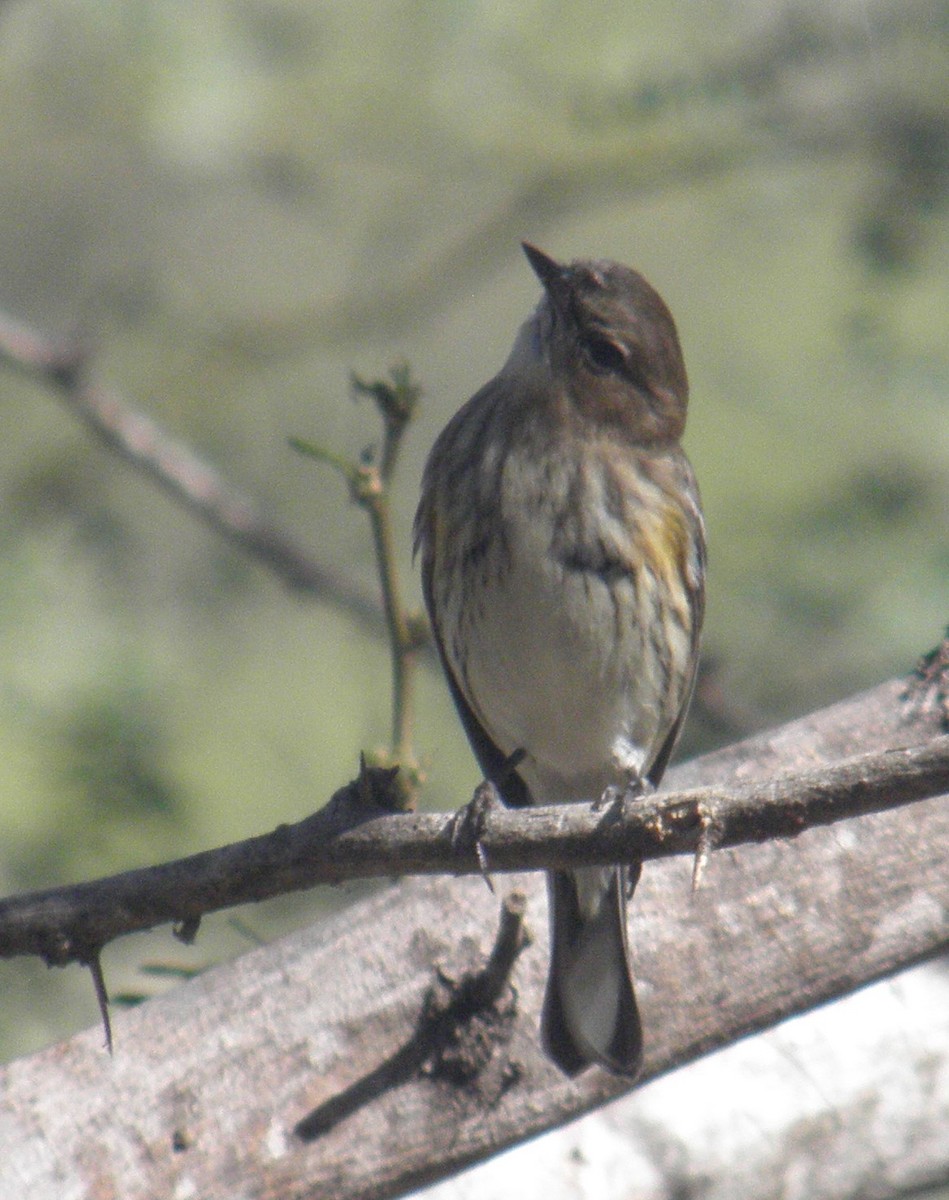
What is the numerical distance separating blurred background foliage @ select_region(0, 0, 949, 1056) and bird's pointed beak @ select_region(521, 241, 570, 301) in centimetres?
119

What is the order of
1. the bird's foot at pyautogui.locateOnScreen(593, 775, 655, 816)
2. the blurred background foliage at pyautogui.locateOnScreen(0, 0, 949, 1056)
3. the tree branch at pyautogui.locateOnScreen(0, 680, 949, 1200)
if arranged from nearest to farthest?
the bird's foot at pyautogui.locateOnScreen(593, 775, 655, 816)
the tree branch at pyautogui.locateOnScreen(0, 680, 949, 1200)
the blurred background foliage at pyautogui.locateOnScreen(0, 0, 949, 1056)

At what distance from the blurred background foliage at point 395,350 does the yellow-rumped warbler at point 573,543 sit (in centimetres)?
63

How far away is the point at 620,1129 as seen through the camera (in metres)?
3.64

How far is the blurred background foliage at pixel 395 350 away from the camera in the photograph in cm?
514

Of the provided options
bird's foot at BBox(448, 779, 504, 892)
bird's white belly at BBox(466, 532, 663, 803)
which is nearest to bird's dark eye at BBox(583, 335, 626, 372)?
bird's white belly at BBox(466, 532, 663, 803)

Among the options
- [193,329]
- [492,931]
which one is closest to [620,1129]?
[492,931]

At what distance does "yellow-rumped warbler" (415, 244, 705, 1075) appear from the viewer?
4.04 metres

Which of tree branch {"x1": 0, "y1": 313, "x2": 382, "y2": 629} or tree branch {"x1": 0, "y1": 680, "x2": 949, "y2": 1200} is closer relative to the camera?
tree branch {"x1": 0, "y1": 680, "x2": 949, "y2": 1200}

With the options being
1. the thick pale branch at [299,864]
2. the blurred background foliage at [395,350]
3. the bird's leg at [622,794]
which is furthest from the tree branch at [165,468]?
the thick pale branch at [299,864]

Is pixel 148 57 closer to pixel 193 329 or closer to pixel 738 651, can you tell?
pixel 193 329

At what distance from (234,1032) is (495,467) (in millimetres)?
1539

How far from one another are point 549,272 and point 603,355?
261 mm

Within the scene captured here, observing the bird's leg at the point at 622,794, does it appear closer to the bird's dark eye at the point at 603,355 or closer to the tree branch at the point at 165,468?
the bird's dark eye at the point at 603,355

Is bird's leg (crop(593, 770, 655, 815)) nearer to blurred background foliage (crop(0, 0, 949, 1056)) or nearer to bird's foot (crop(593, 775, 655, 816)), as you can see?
bird's foot (crop(593, 775, 655, 816))
